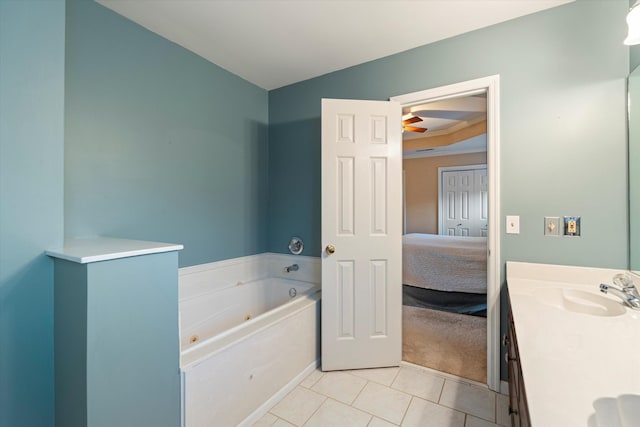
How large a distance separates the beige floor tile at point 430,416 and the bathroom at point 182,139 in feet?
2.16

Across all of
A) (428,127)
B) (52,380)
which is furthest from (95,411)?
(428,127)

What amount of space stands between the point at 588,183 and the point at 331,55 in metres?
1.96

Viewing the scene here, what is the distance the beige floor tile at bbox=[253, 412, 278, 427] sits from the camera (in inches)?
63.1

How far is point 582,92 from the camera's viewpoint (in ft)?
5.35

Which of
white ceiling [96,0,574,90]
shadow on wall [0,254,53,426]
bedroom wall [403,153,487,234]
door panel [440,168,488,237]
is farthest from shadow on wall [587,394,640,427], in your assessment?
bedroom wall [403,153,487,234]

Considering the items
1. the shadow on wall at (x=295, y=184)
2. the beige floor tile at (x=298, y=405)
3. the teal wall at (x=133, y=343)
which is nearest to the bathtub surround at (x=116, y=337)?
the teal wall at (x=133, y=343)

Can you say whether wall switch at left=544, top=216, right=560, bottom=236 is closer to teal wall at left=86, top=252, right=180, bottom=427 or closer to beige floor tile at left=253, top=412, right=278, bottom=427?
beige floor tile at left=253, top=412, right=278, bottom=427

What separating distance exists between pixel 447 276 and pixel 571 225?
1792mm

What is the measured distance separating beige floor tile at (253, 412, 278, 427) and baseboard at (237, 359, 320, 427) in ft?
0.06

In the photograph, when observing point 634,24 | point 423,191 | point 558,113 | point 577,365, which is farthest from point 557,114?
point 423,191

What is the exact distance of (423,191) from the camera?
6160mm

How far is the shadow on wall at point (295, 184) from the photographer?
8.68 ft

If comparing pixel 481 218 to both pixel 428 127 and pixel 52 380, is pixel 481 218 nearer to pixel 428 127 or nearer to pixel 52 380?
pixel 428 127

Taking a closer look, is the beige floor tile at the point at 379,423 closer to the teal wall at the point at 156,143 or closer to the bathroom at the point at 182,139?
the bathroom at the point at 182,139
